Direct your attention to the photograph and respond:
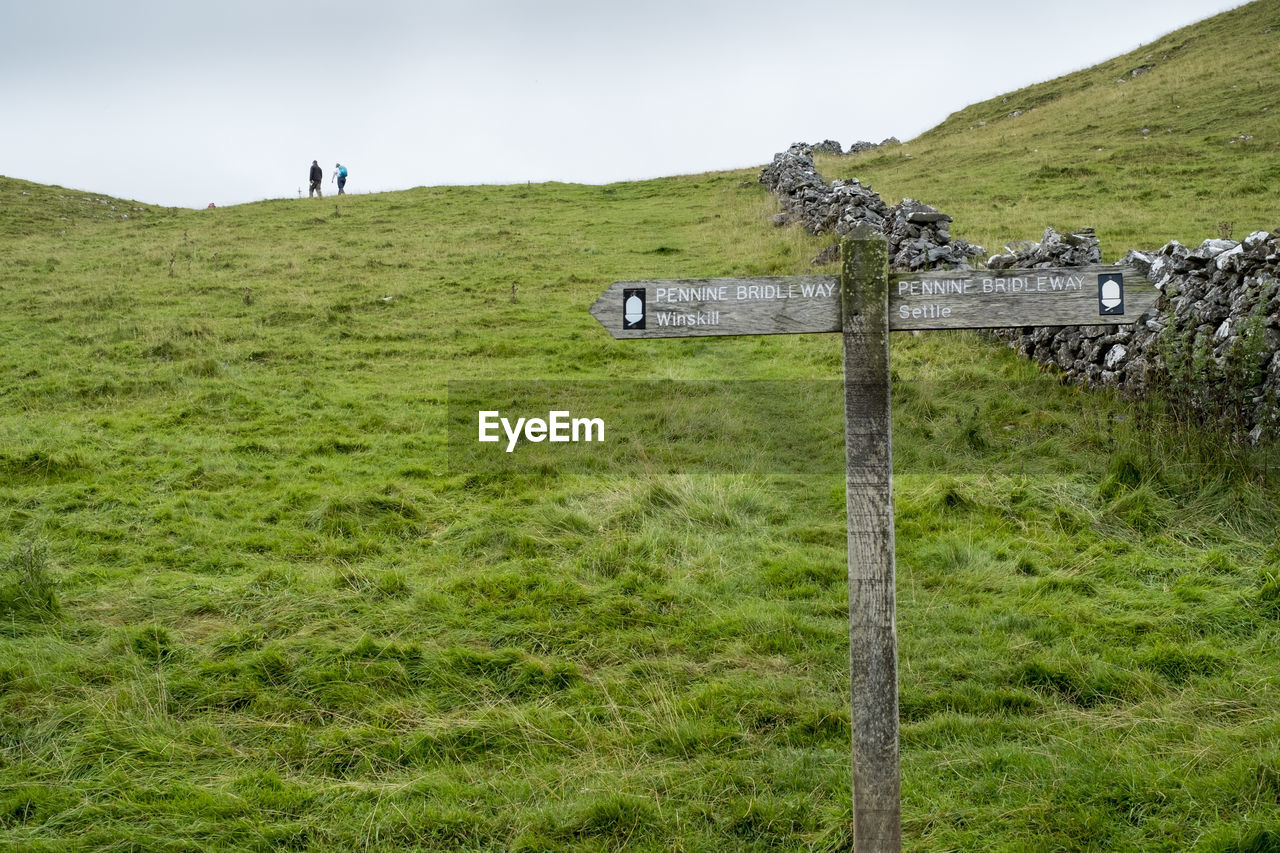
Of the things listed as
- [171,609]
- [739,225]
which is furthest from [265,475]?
[739,225]

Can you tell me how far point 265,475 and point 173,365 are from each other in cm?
552

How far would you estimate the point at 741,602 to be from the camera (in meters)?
6.55

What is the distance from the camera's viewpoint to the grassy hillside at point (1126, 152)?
20000mm

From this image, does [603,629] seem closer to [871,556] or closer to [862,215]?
[871,556]

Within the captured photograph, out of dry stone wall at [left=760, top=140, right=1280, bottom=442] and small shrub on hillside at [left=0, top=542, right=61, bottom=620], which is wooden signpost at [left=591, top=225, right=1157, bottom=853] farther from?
small shrub on hillside at [left=0, top=542, right=61, bottom=620]

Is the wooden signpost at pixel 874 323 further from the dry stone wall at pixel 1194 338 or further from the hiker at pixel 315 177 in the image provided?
the hiker at pixel 315 177

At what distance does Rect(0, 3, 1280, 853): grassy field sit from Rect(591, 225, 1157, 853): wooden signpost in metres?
0.73

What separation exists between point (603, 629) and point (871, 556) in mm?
2905

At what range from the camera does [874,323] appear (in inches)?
148

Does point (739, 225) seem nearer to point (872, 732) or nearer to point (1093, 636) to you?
point (1093, 636)

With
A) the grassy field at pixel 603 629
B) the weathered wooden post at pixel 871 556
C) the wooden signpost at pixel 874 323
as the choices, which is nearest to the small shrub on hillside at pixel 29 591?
the grassy field at pixel 603 629

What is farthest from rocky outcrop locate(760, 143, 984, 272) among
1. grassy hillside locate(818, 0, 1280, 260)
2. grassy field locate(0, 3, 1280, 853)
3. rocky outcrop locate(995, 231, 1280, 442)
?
rocky outcrop locate(995, 231, 1280, 442)

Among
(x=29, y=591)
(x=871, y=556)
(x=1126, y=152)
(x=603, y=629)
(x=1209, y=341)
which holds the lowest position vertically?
(x=603, y=629)

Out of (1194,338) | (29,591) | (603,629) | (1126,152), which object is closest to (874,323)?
Result: (603,629)
